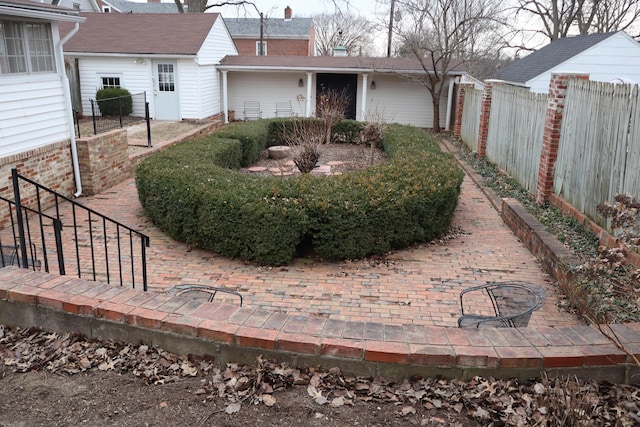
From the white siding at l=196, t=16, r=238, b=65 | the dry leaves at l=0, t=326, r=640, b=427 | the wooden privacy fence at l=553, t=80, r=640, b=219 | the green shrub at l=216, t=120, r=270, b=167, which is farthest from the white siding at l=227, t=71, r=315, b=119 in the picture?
the dry leaves at l=0, t=326, r=640, b=427

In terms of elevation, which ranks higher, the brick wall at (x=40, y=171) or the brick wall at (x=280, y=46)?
the brick wall at (x=280, y=46)

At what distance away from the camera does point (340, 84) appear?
2091 centimetres

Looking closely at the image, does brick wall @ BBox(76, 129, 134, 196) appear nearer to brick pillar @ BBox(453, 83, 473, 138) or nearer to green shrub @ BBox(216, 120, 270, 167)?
green shrub @ BBox(216, 120, 270, 167)

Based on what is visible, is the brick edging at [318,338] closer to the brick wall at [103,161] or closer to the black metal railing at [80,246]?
the black metal railing at [80,246]

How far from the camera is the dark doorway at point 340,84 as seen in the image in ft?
68.3

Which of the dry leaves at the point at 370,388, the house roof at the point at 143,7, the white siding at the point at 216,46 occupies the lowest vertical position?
the dry leaves at the point at 370,388

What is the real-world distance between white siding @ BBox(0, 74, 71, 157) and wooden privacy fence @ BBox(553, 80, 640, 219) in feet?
25.7

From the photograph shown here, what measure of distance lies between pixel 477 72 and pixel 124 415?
32656 millimetres

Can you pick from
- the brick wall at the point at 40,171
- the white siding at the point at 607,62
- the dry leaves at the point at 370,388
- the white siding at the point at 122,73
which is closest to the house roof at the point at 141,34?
the white siding at the point at 122,73

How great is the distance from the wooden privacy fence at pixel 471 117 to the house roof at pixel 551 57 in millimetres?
→ 3136

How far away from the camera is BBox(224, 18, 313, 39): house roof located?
3734 cm

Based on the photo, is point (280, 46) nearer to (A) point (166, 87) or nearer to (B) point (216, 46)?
(B) point (216, 46)

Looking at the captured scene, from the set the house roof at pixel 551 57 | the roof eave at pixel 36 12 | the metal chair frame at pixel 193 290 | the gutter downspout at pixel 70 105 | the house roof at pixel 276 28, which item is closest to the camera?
the metal chair frame at pixel 193 290

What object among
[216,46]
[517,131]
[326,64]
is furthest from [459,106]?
[216,46]
